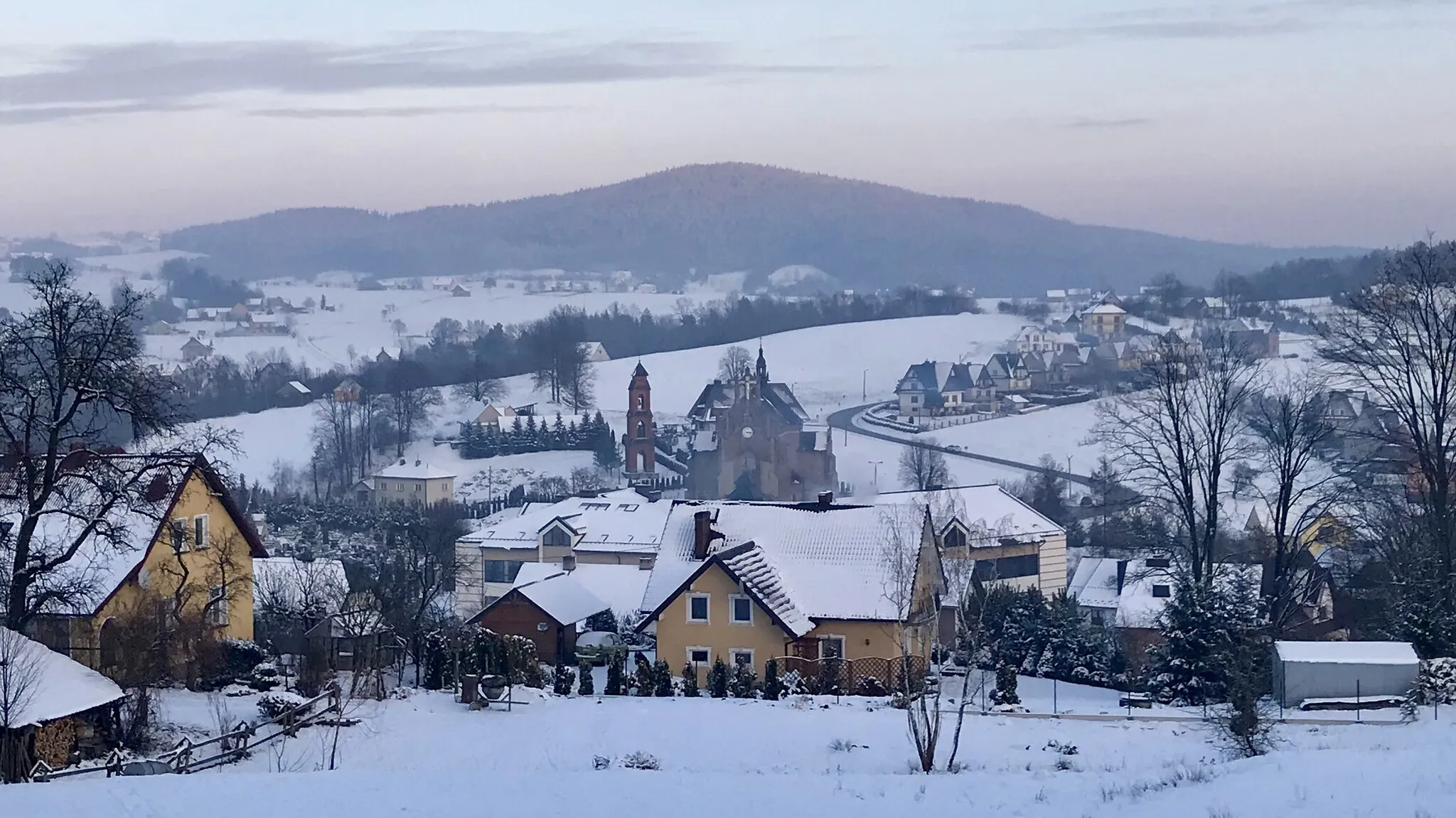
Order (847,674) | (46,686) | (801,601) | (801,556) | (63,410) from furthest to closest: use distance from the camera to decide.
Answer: (801,556) → (801,601) → (847,674) → (63,410) → (46,686)

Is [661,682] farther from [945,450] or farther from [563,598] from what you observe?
[945,450]

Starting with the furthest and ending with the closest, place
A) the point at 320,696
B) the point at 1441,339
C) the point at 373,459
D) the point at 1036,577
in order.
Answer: the point at 373,459, the point at 1036,577, the point at 1441,339, the point at 320,696

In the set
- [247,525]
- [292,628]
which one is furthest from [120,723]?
[292,628]

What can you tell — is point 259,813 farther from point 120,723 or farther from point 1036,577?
point 1036,577

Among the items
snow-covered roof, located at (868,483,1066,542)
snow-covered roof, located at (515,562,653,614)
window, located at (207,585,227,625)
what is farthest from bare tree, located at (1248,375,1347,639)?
window, located at (207,585,227,625)

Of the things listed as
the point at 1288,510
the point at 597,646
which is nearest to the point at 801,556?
the point at 597,646

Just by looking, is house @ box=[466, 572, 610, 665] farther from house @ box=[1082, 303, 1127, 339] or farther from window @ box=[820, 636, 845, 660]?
house @ box=[1082, 303, 1127, 339]
